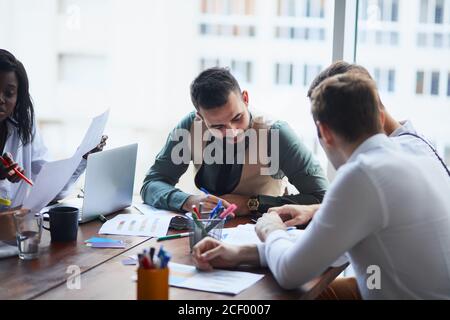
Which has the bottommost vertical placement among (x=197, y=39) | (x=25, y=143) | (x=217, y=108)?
(x=25, y=143)

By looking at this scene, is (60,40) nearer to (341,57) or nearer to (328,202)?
(341,57)

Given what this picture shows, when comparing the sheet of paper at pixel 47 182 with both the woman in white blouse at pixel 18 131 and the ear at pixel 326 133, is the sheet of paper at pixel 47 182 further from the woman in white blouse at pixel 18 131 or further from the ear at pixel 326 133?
the ear at pixel 326 133

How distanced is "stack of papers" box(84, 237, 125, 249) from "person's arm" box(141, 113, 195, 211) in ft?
1.38

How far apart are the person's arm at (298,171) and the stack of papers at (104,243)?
59cm

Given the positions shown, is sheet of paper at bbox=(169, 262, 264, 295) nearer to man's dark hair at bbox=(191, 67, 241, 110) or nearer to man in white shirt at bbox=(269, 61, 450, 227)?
man in white shirt at bbox=(269, 61, 450, 227)

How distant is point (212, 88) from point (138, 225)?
1.79 feet

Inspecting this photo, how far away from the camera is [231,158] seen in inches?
92.2

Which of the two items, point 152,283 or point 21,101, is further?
point 21,101

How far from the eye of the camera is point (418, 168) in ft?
4.54

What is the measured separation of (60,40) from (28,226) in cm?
224

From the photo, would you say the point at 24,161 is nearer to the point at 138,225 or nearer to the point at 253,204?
the point at 138,225

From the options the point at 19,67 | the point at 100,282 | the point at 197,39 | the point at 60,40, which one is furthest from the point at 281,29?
the point at 100,282

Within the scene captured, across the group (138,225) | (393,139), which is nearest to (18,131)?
(138,225)

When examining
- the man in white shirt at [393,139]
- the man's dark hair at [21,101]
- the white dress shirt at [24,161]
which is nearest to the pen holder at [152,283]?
the man in white shirt at [393,139]
